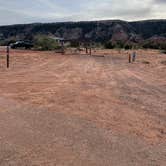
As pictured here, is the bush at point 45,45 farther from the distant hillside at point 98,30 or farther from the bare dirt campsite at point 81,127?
the distant hillside at point 98,30

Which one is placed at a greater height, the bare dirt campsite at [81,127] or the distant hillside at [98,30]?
the distant hillside at [98,30]

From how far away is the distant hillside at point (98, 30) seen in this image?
14400 cm

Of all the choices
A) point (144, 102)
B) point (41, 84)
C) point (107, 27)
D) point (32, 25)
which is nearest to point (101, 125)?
point (144, 102)

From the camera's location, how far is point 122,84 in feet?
66.7

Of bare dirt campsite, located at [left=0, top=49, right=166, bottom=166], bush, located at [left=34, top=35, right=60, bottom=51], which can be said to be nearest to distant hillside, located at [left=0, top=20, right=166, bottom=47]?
bush, located at [left=34, top=35, right=60, bottom=51]

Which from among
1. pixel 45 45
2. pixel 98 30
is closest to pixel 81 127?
pixel 45 45

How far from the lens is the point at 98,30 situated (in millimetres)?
147375

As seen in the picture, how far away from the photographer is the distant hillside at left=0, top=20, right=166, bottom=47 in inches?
5669

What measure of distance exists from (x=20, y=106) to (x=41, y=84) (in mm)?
6672

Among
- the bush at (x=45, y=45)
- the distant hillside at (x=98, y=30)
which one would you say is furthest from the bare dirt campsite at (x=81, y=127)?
the distant hillside at (x=98, y=30)

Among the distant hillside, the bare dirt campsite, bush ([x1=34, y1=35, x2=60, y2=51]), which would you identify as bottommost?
the bare dirt campsite

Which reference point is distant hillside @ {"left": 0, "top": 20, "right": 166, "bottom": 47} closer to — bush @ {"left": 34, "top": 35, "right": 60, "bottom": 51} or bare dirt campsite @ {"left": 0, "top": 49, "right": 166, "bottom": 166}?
bush @ {"left": 34, "top": 35, "right": 60, "bottom": 51}

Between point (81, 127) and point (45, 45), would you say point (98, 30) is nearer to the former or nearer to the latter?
point (45, 45)

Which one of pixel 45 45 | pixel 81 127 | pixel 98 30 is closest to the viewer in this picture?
pixel 81 127
